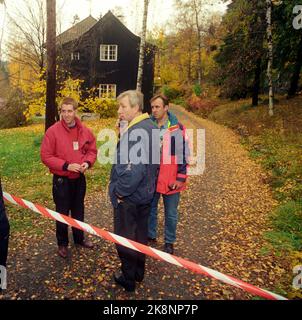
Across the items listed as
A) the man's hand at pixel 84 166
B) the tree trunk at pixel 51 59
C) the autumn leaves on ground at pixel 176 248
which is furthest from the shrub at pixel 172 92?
the man's hand at pixel 84 166

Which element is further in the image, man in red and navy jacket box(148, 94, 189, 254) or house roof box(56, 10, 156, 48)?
house roof box(56, 10, 156, 48)

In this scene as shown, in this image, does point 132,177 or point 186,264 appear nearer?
point 132,177

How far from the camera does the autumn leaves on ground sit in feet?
14.1

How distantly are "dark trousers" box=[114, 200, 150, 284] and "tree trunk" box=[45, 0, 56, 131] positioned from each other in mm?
9250

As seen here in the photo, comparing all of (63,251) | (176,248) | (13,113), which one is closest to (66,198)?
(63,251)

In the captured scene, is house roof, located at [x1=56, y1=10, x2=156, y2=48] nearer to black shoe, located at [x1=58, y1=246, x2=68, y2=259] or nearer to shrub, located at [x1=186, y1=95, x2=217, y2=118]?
shrub, located at [x1=186, y1=95, x2=217, y2=118]

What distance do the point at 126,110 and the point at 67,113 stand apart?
1.21 meters

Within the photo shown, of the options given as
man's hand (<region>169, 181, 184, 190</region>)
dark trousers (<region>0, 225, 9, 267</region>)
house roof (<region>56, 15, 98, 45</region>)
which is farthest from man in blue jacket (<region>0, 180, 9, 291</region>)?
house roof (<region>56, 15, 98, 45</region>)

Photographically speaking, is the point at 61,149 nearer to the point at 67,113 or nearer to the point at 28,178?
the point at 67,113

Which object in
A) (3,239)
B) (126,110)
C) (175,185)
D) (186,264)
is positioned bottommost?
(186,264)

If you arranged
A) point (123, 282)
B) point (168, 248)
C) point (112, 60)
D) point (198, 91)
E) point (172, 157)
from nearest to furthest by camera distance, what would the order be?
point (123, 282), point (172, 157), point (168, 248), point (112, 60), point (198, 91)

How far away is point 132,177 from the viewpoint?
12.1ft

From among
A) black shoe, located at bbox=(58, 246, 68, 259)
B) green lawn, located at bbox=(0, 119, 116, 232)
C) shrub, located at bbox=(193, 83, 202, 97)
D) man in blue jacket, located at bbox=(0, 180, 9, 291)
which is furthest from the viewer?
shrub, located at bbox=(193, 83, 202, 97)
